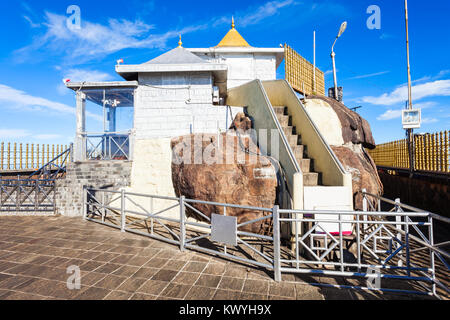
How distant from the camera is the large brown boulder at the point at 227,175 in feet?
19.5

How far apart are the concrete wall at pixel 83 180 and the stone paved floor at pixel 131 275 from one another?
93.8 inches

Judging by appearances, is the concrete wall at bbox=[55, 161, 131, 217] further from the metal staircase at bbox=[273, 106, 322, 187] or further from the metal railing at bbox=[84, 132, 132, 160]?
the metal staircase at bbox=[273, 106, 322, 187]

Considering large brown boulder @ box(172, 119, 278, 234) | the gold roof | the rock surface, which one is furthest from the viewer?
the gold roof

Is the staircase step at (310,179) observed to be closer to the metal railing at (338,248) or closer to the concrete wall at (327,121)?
the metal railing at (338,248)

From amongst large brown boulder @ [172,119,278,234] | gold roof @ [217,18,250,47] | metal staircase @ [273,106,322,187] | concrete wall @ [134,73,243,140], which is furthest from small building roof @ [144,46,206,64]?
metal staircase @ [273,106,322,187]

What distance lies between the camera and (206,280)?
143 inches

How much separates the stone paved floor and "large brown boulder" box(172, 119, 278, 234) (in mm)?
1852

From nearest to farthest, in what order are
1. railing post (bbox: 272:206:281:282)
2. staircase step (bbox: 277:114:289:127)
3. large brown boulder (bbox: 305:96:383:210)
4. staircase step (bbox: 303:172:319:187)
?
railing post (bbox: 272:206:281:282) → staircase step (bbox: 303:172:319:187) → large brown boulder (bbox: 305:96:383:210) → staircase step (bbox: 277:114:289:127)

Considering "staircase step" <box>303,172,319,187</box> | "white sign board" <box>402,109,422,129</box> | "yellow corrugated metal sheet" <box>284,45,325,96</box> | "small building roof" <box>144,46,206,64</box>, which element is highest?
"yellow corrugated metal sheet" <box>284,45,325,96</box>

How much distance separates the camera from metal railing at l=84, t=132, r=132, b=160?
27.8 ft

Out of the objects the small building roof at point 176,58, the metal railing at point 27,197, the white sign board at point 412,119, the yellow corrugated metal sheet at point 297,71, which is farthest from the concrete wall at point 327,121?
the metal railing at point 27,197

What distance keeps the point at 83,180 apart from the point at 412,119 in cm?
1490

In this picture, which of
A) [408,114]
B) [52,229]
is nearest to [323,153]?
[408,114]

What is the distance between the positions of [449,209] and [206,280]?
9249 millimetres
